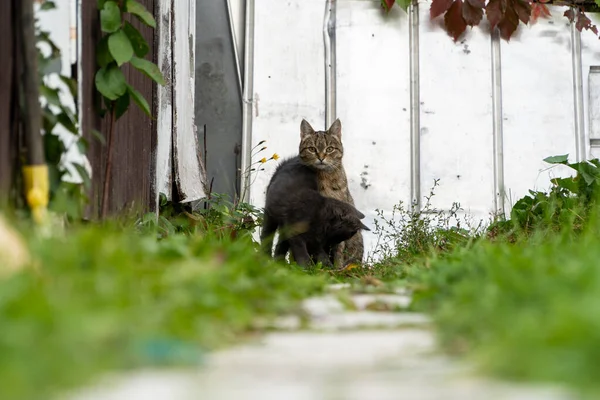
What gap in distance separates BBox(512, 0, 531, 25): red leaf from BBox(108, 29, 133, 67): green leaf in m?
2.04

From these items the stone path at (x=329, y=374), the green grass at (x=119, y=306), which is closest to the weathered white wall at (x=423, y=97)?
the green grass at (x=119, y=306)

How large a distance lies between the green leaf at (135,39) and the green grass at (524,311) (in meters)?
1.71

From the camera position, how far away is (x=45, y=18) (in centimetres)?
308

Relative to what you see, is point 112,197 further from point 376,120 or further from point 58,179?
point 376,120

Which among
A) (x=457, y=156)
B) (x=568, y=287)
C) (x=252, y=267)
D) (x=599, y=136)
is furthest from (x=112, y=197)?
(x=599, y=136)

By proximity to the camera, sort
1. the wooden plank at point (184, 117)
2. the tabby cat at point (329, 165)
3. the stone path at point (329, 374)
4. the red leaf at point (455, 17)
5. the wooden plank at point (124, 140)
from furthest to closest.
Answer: the tabby cat at point (329, 165), the wooden plank at point (184, 117), the red leaf at point (455, 17), the wooden plank at point (124, 140), the stone path at point (329, 374)

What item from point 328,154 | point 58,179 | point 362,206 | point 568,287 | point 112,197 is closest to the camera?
point 568,287

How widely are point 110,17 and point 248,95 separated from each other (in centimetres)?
395

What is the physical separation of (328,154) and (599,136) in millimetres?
2841

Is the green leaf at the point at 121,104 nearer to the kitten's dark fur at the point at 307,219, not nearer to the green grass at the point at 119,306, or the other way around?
the green grass at the point at 119,306

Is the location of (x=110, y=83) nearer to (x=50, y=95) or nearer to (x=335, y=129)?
(x=50, y=95)

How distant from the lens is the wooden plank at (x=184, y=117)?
5.86 m

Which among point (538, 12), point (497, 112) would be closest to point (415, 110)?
point (497, 112)

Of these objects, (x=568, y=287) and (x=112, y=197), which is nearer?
(x=568, y=287)
